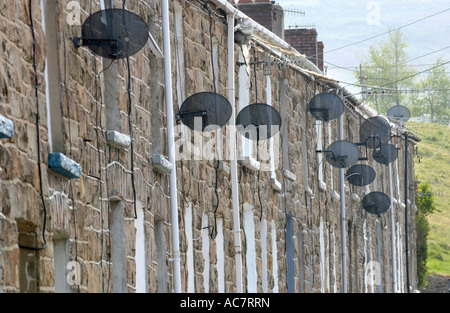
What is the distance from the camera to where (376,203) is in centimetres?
3059

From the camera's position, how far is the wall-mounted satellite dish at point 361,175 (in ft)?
93.7

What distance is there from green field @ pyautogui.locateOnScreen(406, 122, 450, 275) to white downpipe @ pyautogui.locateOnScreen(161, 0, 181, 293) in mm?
49269

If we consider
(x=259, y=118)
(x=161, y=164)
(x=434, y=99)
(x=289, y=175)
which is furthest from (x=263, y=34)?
(x=434, y=99)

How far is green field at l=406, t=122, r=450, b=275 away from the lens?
71812mm

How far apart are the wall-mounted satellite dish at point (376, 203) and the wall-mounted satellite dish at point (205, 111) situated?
15.2 meters

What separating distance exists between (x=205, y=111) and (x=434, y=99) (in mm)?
91050

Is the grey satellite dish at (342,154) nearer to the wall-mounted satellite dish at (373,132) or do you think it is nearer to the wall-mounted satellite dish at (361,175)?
the wall-mounted satellite dish at (361,175)

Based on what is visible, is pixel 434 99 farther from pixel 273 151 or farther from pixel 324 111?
pixel 273 151

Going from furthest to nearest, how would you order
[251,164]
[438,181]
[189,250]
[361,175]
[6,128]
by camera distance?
1. [438,181]
2. [361,175]
3. [251,164]
4. [189,250]
5. [6,128]

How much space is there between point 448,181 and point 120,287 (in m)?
74.6

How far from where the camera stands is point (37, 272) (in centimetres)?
1055

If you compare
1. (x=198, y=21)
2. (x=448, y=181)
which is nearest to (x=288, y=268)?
(x=198, y=21)

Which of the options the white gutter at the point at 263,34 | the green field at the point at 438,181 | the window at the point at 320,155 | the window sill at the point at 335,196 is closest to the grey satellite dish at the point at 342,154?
the window at the point at 320,155

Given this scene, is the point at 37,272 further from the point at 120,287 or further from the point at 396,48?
the point at 396,48
